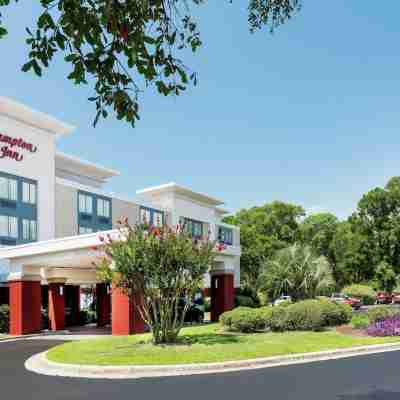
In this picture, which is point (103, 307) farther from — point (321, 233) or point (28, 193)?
point (321, 233)

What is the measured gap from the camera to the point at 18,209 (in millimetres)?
38406

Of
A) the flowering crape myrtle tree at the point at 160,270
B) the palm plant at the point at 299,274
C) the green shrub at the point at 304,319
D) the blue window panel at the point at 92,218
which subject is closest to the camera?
the flowering crape myrtle tree at the point at 160,270

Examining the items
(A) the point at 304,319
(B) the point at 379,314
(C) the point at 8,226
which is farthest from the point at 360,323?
(C) the point at 8,226

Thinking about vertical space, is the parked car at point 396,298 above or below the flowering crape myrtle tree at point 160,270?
below

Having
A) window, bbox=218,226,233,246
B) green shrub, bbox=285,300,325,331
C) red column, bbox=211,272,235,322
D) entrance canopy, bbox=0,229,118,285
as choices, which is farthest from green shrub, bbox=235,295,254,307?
window, bbox=218,226,233,246

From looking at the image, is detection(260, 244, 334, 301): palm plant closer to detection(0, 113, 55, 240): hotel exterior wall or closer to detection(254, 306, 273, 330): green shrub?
detection(254, 306, 273, 330): green shrub

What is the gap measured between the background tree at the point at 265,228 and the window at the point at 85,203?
28331 millimetres

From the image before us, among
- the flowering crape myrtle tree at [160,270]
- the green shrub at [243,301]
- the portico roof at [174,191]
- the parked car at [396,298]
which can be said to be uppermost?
the portico roof at [174,191]

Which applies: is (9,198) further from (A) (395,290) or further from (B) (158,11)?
(A) (395,290)

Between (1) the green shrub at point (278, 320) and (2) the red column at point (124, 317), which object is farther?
(2) the red column at point (124, 317)

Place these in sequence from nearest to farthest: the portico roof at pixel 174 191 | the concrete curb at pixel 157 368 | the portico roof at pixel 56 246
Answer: the concrete curb at pixel 157 368
the portico roof at pixel 56 246
the portico roof at pixel 174 191

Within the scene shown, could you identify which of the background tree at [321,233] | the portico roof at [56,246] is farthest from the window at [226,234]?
the portico roof at [56,246]

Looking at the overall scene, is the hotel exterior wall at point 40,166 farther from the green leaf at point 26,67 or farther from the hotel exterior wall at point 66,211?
the green leaf at point 26,67

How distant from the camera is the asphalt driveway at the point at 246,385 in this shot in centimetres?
1024
